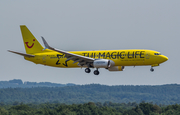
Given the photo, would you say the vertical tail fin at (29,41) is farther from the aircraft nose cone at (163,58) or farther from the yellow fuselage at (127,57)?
the aircraft nose cone at (163,58)

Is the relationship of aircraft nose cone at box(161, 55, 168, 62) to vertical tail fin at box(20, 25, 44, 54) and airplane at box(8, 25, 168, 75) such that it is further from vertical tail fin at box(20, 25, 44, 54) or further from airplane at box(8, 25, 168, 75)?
vertical tail fin at box(20, 25, 44, 54)

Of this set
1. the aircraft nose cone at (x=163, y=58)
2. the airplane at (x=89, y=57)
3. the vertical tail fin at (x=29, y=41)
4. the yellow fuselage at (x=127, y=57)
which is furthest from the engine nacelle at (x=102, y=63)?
the vertical tail fin at (x=29, y=41)

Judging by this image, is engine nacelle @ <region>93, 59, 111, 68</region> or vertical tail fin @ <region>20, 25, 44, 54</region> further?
vertical tail fin @ <region>20, 25, 44, 54</region>

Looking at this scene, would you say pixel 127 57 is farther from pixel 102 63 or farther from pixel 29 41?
pixel 29 41

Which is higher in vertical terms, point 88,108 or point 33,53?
point 33,53

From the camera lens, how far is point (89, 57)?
83.1 metres

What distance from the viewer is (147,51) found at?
78.0 metres

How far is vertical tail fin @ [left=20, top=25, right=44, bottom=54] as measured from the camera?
92375 millimetres

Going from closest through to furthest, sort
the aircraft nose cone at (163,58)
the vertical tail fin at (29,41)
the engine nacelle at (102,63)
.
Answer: the aircraft nose cone at (163,58)
the engine nacelle at (102,63)
the vertical tail fin at (29,41)

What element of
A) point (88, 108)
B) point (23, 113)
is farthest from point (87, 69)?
point (88, 108)

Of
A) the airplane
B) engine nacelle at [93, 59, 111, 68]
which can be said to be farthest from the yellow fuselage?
engine nacelle at [93, 59, 111, 68]

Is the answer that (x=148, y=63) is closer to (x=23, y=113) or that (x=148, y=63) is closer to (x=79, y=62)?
(x=79, y=62)

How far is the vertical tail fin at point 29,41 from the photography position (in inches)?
3637

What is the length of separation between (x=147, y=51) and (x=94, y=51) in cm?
1300
